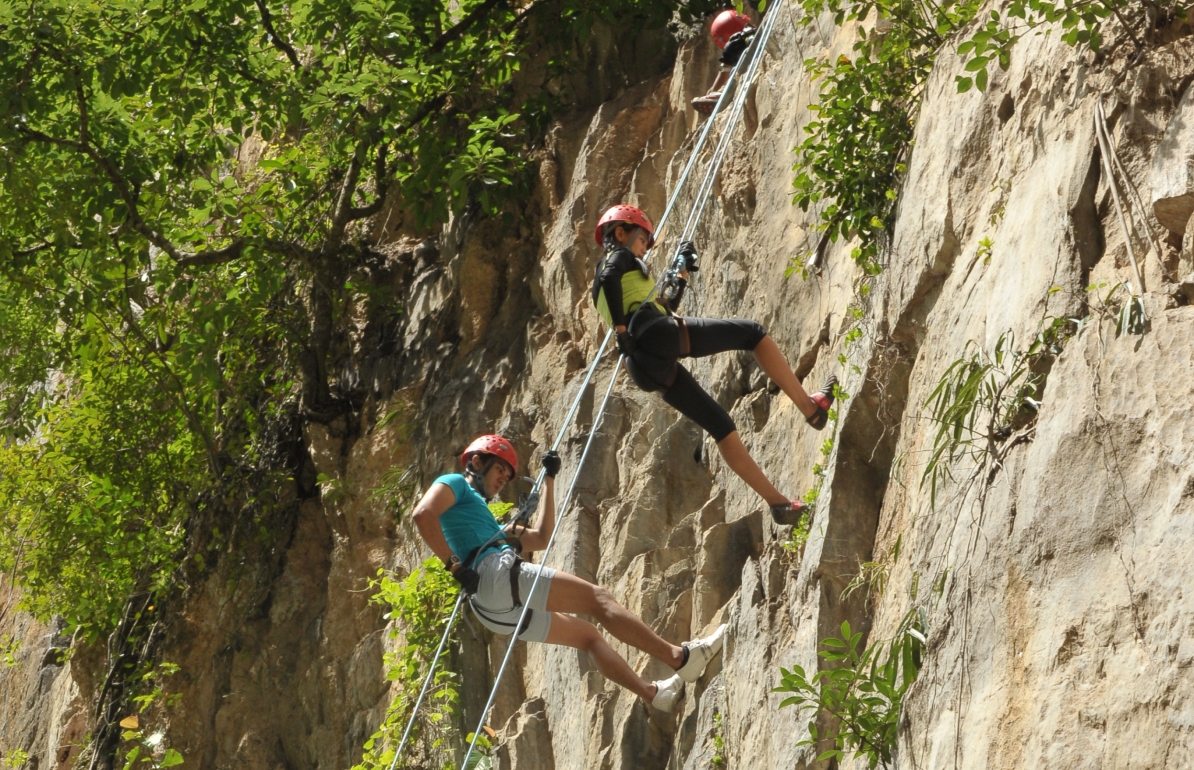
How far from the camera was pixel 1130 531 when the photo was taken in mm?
4277

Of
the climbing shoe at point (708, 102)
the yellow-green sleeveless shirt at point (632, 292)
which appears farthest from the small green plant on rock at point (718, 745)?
the climbing shoe at point (708, 102)

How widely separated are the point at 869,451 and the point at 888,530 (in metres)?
0.51

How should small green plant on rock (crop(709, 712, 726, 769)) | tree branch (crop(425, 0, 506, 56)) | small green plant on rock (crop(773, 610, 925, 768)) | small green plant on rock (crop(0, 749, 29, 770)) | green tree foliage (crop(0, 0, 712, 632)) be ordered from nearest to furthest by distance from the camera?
small green plant on rock (crop(773, 610, 925, 768)) → small green plant on rock (crop(709, 712, 726, 769)) → green tree foliage (crop(0, 0, 712, 632)) → tree branch (crop(425, 0, 506, 56)) → small green plant on rock (crop(0, 749, 29, 770))

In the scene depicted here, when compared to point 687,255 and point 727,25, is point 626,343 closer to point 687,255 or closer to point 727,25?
point 687,255

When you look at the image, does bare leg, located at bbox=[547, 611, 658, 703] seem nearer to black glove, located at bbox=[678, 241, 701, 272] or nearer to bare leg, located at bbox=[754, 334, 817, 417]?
bare leg, located at bbox=[754, 334, 817, 417]

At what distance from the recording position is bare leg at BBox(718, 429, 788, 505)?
7.08 metres

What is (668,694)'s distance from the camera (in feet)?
23.4

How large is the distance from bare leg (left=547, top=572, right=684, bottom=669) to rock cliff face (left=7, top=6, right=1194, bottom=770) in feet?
1.11

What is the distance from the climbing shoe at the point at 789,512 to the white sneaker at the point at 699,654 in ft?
2.05

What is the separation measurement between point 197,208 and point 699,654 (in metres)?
6.55

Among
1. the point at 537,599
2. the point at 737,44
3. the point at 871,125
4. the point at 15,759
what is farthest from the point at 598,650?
the point at 15,759

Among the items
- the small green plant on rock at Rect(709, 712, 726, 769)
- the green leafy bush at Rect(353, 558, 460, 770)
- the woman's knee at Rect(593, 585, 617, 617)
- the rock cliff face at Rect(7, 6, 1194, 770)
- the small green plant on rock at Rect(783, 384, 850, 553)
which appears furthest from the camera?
the green leafy bush at Rect(353, 558, 460, 770)

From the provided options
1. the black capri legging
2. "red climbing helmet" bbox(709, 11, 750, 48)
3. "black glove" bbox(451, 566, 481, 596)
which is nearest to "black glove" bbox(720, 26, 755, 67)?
"red climbing helmet" bbox(709, 11, 750, 48)

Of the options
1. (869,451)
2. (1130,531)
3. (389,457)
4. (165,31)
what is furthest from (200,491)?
(1130,531)
